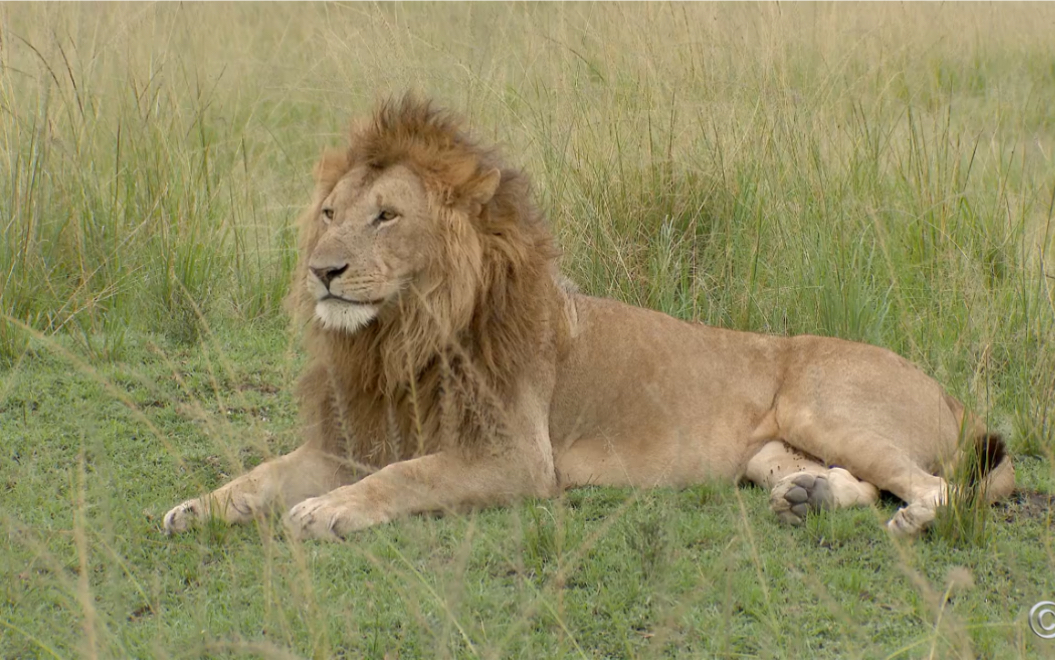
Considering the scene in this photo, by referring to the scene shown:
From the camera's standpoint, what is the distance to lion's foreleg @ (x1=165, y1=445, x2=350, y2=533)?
407 cm

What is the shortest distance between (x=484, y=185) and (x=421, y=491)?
0.99 meters

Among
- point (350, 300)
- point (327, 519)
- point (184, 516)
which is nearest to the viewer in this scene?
point (327, 519)

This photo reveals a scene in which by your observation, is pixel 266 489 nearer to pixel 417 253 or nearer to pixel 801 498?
pixel 417 253

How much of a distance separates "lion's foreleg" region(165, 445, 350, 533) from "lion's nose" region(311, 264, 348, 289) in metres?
0.54

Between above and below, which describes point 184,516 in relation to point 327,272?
below

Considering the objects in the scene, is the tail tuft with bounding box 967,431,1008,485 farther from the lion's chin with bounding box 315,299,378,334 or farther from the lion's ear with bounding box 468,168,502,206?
the lion's chin with bounding box 315,299,378,334

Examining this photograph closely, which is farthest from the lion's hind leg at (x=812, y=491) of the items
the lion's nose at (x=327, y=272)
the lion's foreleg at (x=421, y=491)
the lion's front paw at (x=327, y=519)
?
the lion's nose at (x=327, y=272)

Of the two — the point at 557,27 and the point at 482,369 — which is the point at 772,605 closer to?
the point at 482,369

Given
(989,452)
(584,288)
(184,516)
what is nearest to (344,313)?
(184,516)

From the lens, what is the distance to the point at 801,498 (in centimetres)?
411

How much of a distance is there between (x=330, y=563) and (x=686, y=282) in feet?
9.87

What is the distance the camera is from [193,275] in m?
6.37

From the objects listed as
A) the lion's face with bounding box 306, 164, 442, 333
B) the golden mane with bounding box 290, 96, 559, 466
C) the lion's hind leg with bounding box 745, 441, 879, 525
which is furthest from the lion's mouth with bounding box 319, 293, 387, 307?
the lion's hind leg with bounding box 745, 441, 879, 525

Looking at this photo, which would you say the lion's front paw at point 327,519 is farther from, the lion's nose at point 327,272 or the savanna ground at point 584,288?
the lion's nose at point 327,272
